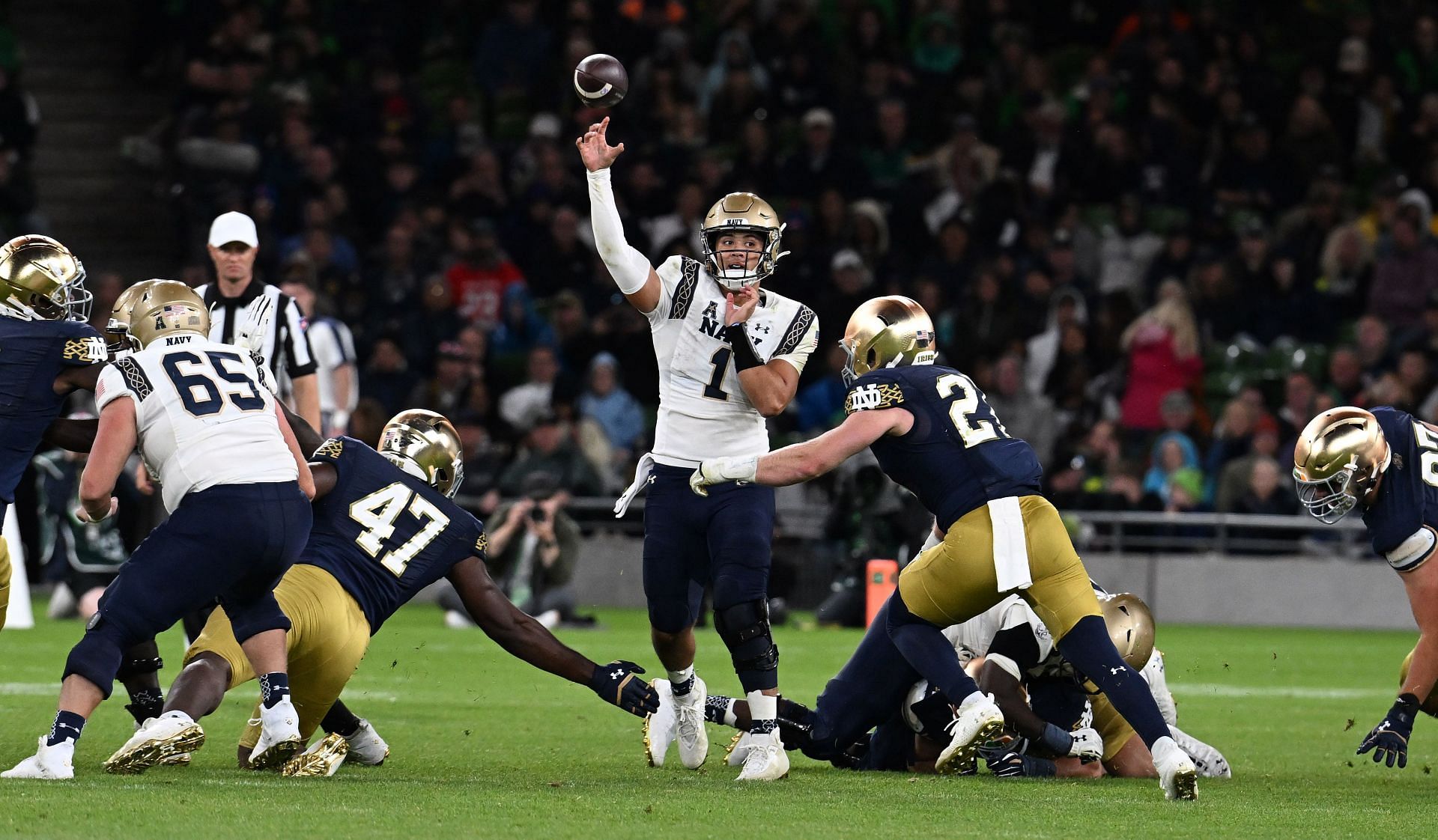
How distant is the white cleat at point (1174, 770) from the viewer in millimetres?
6641

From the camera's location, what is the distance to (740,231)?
7891 mm

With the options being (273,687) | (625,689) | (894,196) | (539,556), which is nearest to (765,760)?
(625,689)

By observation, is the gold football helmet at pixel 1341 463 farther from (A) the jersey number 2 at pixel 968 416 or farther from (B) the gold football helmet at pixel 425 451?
(B) the gold football helmet at pixel 425 451

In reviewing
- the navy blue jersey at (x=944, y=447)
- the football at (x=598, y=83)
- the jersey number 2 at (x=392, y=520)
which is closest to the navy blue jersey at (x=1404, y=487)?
the navy blue jersey at (x=944, y=447)

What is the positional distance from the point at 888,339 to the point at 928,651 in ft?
3.63

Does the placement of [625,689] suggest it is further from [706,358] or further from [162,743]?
[162,743]

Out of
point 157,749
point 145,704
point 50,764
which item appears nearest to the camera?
point 50,764

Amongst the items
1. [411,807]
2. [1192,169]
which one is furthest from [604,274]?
[411,807]

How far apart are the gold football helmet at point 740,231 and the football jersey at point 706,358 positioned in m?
0.07

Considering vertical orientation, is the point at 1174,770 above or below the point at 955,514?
below

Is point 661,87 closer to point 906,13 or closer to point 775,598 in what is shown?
point 906,13

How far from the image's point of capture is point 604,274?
1812cm

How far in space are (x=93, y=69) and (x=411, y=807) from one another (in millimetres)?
15926

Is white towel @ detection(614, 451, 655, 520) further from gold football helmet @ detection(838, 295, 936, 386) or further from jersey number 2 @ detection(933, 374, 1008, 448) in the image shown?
jersey number 2 @ detection(933, 374, 1008, 448)
